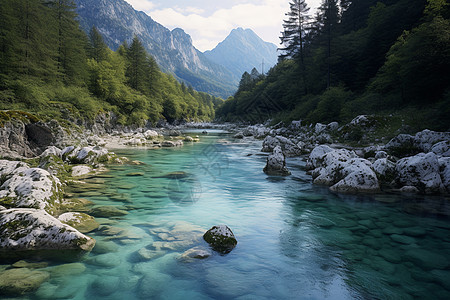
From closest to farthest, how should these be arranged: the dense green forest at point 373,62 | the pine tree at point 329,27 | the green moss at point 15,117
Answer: the green moss at point 15,117, the dense green forest at point 373,62, the pine tree at point 329,27

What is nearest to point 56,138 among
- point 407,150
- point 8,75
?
point 8,75

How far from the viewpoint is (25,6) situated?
2662 centimetres

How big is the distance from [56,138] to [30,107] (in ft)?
22.2

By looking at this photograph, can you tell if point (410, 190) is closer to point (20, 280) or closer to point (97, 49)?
point (20, 280)

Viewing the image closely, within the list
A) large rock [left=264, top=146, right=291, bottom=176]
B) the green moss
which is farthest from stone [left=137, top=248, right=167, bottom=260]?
the green moss

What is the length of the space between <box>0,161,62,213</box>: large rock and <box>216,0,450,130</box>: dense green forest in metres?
20.2

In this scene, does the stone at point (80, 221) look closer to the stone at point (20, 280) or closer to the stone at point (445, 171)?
the stone at point (20, 280)

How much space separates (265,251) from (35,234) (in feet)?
15.9

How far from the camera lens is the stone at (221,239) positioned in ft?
17.5

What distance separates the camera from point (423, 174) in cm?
956

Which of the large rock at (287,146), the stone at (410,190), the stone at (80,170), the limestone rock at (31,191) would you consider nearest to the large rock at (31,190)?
the limestone rock at (31,191)

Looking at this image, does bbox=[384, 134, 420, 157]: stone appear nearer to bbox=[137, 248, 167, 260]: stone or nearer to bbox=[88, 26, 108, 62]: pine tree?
bbox=[137, 248, 167, 260]: stone

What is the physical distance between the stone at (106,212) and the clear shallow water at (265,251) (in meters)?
0.30

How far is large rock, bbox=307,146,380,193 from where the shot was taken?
9759 millimetres
